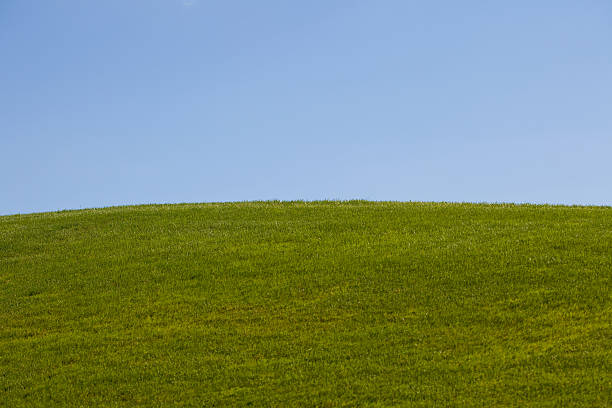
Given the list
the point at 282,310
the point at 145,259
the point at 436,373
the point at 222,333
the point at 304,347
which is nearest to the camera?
the point at 436,373

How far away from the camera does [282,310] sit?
1652cm

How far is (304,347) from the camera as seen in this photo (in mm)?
14383

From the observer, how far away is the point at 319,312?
1617 centimetres

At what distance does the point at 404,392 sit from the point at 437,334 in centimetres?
267

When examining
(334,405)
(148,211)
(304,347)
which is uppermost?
(148,211)

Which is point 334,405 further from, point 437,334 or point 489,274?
point 489,274

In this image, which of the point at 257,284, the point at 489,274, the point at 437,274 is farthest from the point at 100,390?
the point at 489,274

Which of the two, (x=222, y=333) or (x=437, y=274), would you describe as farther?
(x=437, y=274)

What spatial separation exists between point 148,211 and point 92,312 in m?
11.7

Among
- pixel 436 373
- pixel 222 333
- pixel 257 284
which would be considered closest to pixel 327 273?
pixel 257 284

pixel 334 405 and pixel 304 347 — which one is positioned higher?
pixel 304 347

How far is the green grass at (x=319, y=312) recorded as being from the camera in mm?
12734

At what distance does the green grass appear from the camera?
1273cm

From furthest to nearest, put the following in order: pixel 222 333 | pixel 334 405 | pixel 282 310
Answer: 1. pixel 282 310
2. pixel 222 333
3. pixel 334 405
